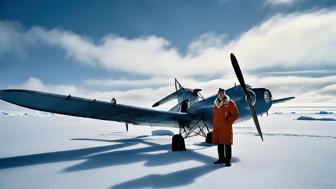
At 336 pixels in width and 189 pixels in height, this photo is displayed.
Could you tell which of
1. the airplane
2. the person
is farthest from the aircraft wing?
the person

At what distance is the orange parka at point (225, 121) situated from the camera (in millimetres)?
5762

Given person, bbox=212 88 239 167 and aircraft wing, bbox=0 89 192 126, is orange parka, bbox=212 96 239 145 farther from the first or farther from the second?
aircraft wing, bbox=0 89 192 126

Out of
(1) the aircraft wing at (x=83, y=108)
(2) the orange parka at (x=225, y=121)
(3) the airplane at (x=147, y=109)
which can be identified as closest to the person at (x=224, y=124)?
(2) the orange parka at (x=225, y=121)

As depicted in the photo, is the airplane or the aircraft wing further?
the airplane

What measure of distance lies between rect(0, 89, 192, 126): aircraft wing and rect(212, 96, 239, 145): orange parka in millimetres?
2894

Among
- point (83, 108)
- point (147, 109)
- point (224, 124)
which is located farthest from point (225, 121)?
point (83, 108)

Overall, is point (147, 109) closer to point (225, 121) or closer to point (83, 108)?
point (83, 108)

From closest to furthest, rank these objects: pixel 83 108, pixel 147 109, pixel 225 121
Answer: pixel 225 121 → pixel 83 108 → pixel 147 109

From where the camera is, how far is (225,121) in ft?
19.2

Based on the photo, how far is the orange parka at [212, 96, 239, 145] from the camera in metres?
5.76

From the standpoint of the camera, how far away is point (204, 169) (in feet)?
16.9

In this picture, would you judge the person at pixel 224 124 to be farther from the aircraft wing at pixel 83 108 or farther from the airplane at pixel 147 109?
the aircraft wing at pixel 83 108

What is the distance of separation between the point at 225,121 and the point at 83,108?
4.41 meters

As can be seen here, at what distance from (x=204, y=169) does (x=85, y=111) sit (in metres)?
4.38
